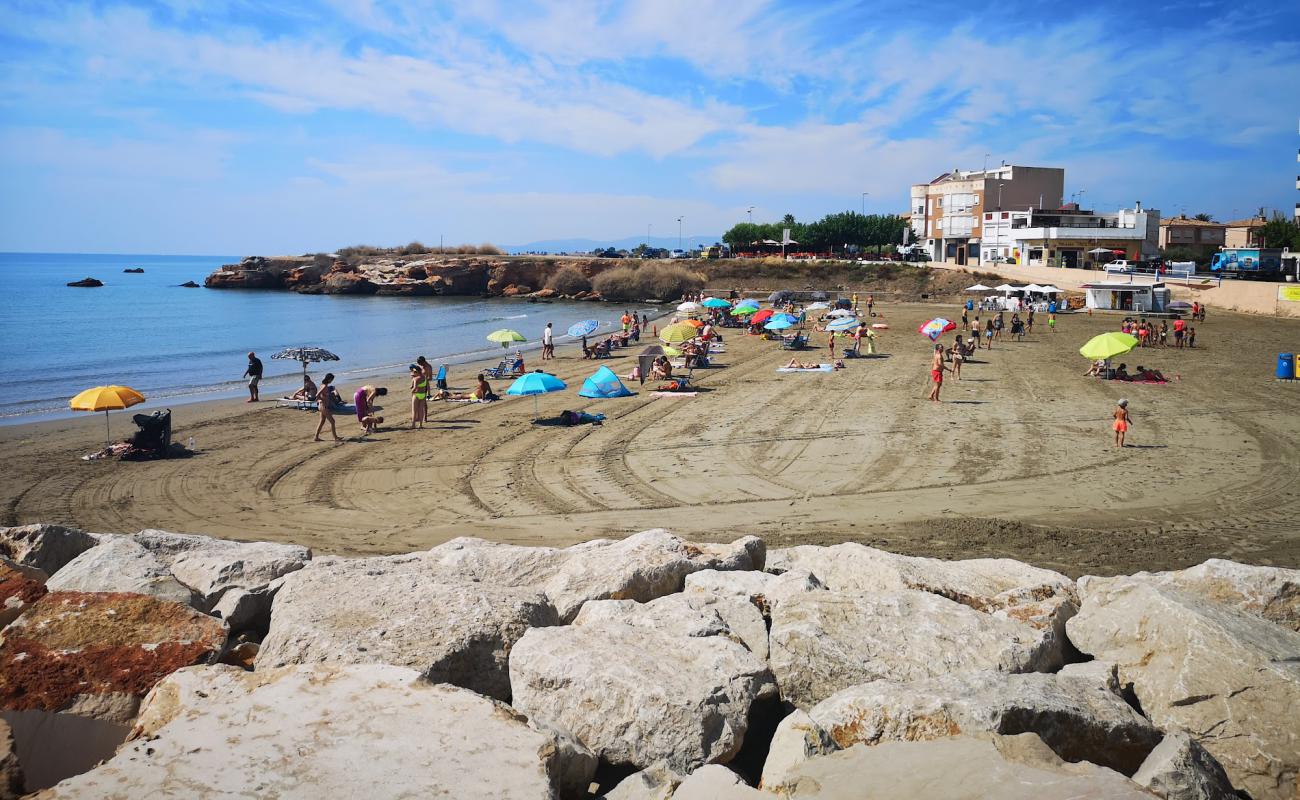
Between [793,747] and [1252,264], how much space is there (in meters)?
55.4

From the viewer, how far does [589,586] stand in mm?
6035

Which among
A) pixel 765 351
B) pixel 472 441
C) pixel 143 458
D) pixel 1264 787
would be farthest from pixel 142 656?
pixel 765 351

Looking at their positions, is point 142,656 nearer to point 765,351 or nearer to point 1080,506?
point 1080,506

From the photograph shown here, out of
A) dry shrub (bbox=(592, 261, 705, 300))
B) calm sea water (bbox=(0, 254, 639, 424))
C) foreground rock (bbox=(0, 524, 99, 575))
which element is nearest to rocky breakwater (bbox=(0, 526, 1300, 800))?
foreground rock (bbox=(0, 524, 99, 575))

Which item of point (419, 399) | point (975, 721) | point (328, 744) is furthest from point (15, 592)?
point (419, 399)

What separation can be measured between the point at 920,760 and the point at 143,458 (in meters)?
17.3

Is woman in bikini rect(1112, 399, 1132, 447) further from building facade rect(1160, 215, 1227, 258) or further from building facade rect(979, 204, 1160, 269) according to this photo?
building facade rect(1160, 215, 1227, 258)

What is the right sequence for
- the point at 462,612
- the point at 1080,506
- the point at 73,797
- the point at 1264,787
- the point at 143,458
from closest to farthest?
the point at 73,797, the point at 1264,787, the point at 462,612, the point at 1080,506, the point at 143,458

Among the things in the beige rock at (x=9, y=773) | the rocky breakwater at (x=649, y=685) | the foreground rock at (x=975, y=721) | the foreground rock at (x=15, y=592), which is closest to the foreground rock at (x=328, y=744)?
the rocky breakwater at (x=649, y=685)

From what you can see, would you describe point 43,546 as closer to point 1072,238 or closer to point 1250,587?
point 1250,587

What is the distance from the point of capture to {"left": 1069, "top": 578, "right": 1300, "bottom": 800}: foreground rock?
4105mm

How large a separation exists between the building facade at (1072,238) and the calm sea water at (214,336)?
32917 millimetres

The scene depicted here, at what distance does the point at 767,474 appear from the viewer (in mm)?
14211

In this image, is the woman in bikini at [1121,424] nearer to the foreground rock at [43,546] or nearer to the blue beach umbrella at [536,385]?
the blue beach umbrella at [536,385]
